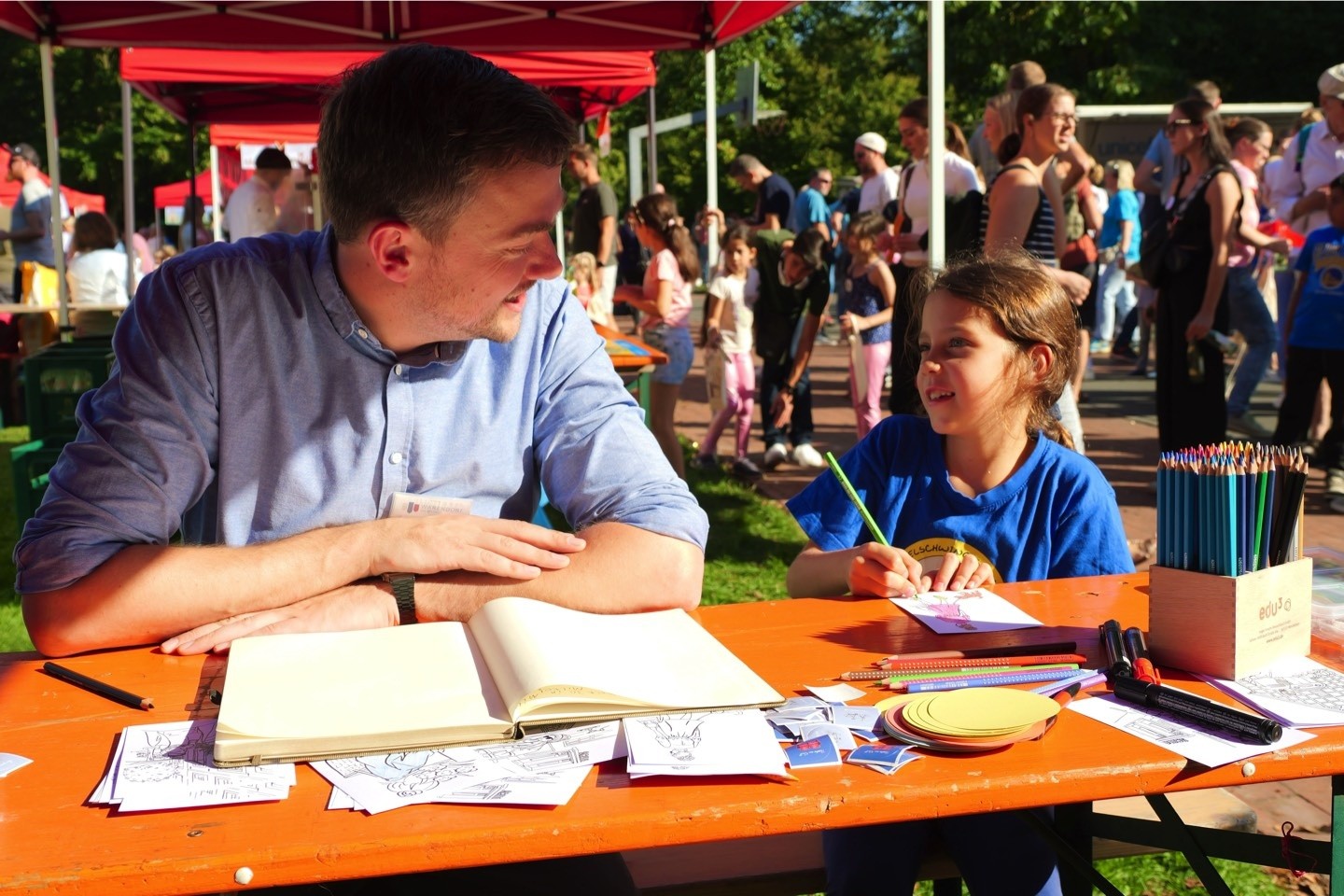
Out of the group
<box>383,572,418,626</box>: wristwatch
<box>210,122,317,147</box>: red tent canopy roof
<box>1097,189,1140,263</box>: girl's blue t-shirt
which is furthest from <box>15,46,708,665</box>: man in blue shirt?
<box>210,122,317,147</box>: red tent canopy roof

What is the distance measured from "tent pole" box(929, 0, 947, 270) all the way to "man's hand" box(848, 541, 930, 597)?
2.57 m

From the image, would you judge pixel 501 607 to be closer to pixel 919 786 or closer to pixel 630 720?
pixel 630 720

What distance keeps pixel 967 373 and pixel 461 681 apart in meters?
1.30

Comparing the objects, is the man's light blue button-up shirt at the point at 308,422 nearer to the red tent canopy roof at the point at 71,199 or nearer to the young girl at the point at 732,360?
the young girl at the point at 732,360

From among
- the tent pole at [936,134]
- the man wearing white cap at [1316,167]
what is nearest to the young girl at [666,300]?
the tent pole at [936,134]

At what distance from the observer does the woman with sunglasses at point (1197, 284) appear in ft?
17.7

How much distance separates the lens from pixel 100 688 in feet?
4.93

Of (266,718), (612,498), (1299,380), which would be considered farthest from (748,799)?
(1299,380)

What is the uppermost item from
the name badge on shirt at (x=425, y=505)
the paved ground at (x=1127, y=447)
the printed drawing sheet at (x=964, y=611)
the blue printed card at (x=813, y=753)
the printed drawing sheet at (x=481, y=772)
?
the name badge on shirt at (x=425, y=505)

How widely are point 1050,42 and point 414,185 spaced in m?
27.0

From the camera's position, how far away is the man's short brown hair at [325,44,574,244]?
1817mm

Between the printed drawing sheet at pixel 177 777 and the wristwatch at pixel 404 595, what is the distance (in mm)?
400

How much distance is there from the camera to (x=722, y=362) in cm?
708

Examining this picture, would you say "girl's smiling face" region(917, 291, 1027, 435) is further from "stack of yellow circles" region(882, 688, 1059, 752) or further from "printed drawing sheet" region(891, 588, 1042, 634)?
"stack of yellow circles" region(882, 688, 1059, 752)
